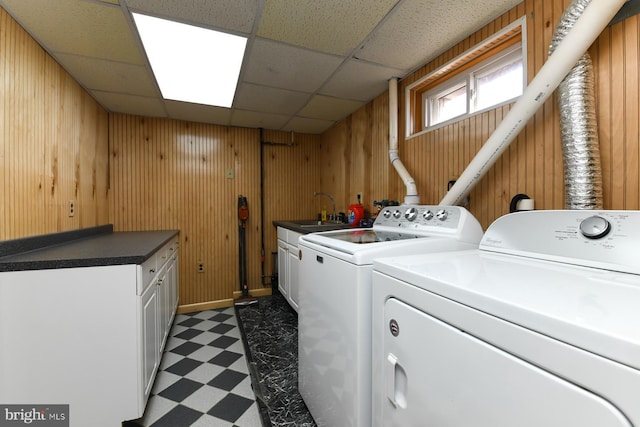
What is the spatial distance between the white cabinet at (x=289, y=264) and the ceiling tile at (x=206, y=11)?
168 cm

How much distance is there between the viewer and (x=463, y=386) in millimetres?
642

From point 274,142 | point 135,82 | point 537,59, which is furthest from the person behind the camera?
point 274,142

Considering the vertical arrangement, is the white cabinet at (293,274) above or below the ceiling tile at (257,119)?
below

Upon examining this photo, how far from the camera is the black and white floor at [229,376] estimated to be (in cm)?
155

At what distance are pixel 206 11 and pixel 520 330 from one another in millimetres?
1919

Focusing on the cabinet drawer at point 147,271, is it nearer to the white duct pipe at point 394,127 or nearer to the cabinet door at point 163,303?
the cabinet door at point 163,303

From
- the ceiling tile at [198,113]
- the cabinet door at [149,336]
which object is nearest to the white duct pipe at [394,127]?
the ceiling tile at [198,113]

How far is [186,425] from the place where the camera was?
150 centimetres

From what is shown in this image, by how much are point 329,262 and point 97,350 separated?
1.28m

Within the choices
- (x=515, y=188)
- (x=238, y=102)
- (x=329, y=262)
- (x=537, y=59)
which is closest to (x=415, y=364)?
(x=329, y=262)

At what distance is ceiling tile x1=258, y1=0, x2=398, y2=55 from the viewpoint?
1412mm

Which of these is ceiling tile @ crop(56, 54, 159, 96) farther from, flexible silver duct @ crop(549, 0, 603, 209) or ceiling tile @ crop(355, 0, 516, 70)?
flexible silver duct @ crop(549, 0, 603, 209)

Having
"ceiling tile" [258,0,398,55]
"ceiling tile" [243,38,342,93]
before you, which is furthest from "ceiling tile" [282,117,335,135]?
"ceiling tile" [258,0,398,55]

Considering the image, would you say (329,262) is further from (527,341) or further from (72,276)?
(72,276)
